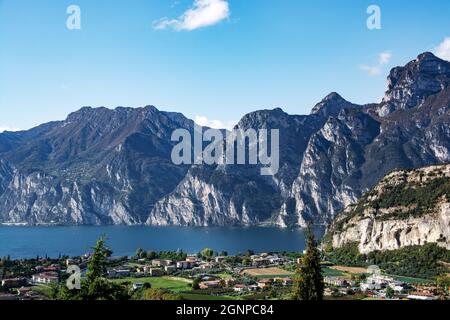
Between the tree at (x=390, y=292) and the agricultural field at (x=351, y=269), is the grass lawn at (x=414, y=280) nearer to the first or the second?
the agricultural field at (x=351, y=269)

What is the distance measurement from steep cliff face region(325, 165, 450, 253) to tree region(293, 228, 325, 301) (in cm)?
4959

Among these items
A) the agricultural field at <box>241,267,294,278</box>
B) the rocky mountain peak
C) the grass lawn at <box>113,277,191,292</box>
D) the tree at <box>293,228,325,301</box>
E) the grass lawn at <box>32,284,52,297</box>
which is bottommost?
the grass lawn at <box>113,277,191,292</box>

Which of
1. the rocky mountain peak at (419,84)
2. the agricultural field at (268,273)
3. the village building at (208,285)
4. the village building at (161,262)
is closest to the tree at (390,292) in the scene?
the village building at (208,285)

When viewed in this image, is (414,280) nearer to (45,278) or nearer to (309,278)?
(45,278)

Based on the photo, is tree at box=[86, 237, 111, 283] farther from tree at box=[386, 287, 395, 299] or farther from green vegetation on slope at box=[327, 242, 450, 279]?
green vegetation on slope at box=[327, 242, 450, 279]

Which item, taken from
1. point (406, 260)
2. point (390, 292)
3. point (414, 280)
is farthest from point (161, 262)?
point (390, 292)

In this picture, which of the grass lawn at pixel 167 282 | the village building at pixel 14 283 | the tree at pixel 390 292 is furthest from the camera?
the grass lawn at pixel 167 282

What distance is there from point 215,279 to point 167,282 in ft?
15.8

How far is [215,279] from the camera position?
172ft

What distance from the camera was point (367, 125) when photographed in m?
196

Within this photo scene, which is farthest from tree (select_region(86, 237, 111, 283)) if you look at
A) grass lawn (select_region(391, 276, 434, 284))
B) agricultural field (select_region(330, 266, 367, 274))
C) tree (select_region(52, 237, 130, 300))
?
agricultural field (select_region(330, 266, 367, 274))

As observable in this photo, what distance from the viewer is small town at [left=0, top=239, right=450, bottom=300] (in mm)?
39250

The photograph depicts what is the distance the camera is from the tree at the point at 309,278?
16.0 meters

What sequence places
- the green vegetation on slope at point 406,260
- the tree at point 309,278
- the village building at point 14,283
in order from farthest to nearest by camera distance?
the green vegetation on slope at point 406,260
the village building at point 14,283
the tree at point 309,278
